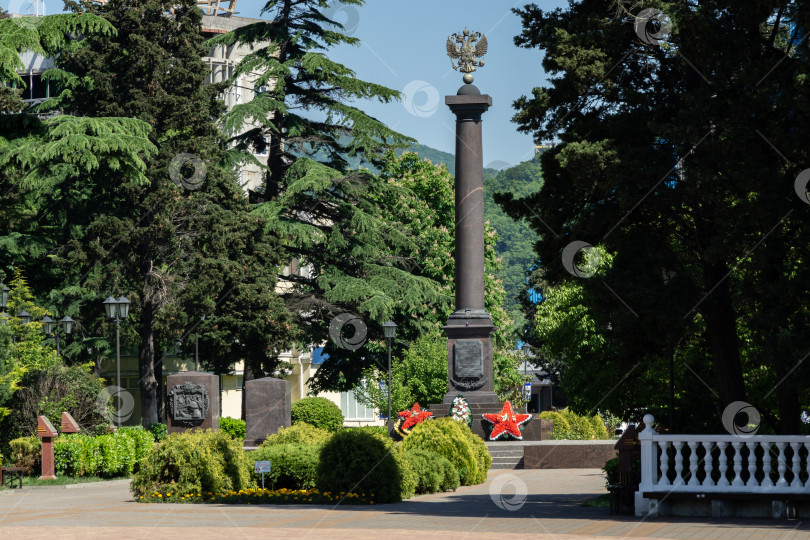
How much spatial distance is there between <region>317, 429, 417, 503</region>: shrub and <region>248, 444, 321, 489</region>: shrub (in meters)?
0.90

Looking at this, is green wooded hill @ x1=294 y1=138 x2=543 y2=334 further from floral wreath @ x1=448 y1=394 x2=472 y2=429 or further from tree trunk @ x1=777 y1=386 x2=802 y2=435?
tree trunk @ x1=777 y1=386 x2=802 y2=435

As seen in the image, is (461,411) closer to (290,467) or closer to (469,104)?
(469,104)

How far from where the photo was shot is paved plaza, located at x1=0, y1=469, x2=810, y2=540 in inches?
546

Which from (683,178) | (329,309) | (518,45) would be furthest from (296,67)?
(683,178)

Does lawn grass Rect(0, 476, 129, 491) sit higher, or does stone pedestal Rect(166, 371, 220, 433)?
stone pedestal Rect(166, 371, 220, 433)

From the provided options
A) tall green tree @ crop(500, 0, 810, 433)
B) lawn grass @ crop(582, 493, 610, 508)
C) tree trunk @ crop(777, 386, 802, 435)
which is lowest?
lawn grass @ crop(582, 493, 610, 508)

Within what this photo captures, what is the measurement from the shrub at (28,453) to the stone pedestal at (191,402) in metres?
3.74

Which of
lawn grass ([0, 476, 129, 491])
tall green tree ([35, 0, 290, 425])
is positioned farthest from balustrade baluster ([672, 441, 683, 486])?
tall green tree ([35, 0, 290, 425])

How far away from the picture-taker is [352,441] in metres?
19.5

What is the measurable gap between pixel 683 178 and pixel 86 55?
98.4 feet

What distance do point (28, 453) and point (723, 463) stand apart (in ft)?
65.5

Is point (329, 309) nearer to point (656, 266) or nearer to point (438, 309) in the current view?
point (438, 309)

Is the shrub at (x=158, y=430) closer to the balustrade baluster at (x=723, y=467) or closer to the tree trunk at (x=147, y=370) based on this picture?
the tree trunk at (x=147, y=370)

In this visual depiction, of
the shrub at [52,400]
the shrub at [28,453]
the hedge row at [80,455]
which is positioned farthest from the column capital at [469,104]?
the shrub at [28,453]
